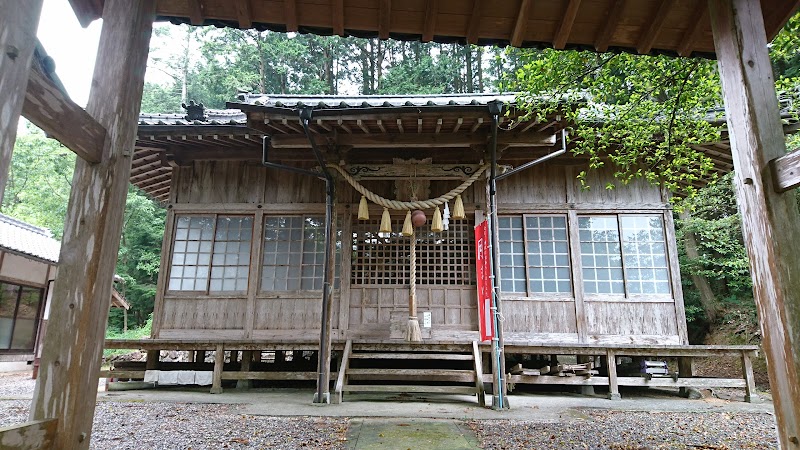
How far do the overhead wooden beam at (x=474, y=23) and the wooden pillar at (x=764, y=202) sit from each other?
139 cm

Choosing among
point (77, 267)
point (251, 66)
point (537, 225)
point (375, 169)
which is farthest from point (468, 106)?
point (251, 66)

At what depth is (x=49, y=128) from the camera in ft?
6.09

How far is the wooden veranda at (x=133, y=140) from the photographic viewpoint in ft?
6.22

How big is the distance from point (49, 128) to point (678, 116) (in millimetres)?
6429

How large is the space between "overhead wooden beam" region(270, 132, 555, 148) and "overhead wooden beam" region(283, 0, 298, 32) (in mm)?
4126

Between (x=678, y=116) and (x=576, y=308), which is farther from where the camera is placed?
(x=576, y=308)

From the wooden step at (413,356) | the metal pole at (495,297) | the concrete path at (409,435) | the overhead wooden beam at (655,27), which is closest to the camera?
the overhead wooden beam at (655,27)

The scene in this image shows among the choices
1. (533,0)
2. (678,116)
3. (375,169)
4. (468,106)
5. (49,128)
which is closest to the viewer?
(49,128)

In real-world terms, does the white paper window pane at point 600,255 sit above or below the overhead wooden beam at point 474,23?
below

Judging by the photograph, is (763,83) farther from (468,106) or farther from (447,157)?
(447,157)

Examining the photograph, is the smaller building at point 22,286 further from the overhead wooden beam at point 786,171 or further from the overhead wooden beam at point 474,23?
the overhead wooden beam at point 786,171

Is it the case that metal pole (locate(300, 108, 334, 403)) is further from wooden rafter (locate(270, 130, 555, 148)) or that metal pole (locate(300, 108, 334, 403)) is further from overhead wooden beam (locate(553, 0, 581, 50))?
overhead wooden beam (locate(553, 0, 581, 50))

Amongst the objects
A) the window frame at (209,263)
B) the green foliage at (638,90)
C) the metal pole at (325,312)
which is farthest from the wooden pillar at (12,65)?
the window frame at (209,263)

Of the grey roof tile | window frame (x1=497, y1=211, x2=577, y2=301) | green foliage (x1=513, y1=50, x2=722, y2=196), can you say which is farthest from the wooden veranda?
the grey roof tile
